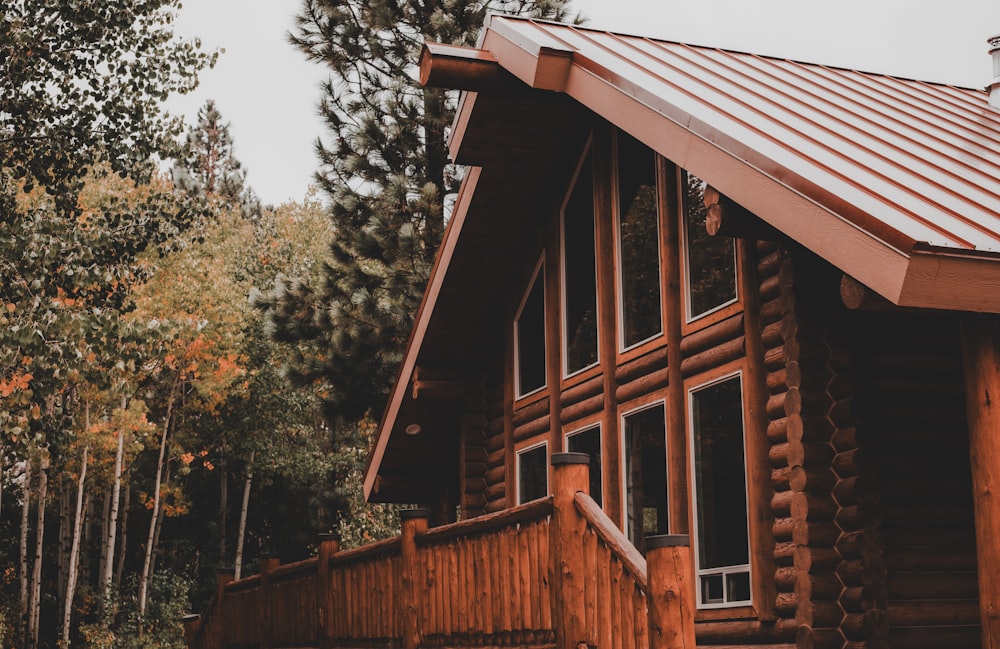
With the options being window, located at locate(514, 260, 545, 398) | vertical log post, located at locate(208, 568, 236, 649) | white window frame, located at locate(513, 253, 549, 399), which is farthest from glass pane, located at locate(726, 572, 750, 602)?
vertical log post, located at locate(208, 568, 236, 649)

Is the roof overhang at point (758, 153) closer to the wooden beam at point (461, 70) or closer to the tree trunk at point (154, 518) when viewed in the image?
the wooden beam at point (461, 70)

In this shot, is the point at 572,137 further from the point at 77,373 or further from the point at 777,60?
the point at 77,373

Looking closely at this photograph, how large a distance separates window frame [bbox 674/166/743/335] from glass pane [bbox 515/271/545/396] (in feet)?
9.54

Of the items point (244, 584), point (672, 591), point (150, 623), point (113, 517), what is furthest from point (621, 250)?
point (150, 623)

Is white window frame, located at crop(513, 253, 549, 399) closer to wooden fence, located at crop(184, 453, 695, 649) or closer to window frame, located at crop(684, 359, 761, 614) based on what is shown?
wooden fence, located at crop(184, 453, 695, 649)

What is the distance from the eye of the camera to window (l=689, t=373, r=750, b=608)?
8.47 meters

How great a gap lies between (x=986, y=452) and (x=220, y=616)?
1099 centimetres

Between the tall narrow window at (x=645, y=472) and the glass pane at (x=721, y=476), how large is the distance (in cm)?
56

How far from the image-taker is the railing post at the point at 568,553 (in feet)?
22.9

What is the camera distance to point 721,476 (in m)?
8.77

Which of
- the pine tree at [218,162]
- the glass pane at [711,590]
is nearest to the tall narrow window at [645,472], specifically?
the glass pane at [711,590]

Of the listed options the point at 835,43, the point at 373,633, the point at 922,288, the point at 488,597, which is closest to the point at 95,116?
the point at 373,633

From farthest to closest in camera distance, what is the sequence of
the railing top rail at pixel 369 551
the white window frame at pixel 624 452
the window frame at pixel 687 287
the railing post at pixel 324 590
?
the railing post at pixel 324 590, the railing top rail at pixel 369 551, the white window frame at pixel 624 452, the window frame at pixel 687 287

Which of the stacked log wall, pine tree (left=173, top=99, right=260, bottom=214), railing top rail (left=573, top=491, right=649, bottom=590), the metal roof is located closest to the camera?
the metal roof
